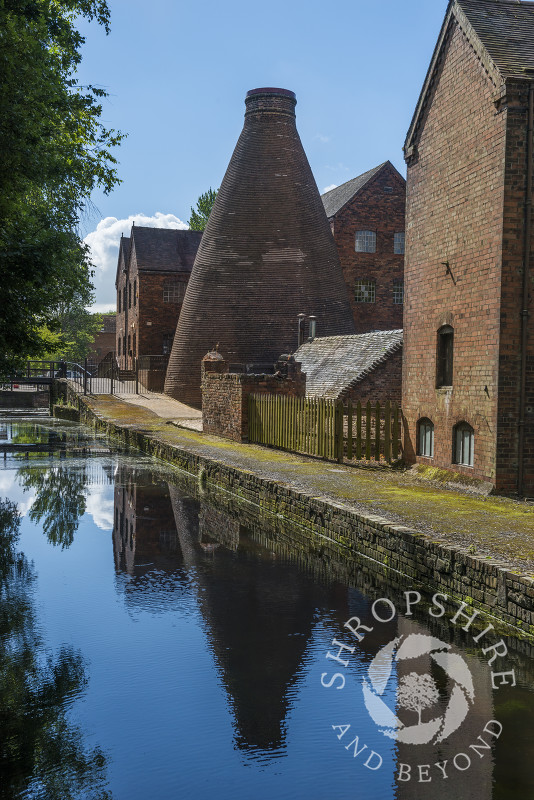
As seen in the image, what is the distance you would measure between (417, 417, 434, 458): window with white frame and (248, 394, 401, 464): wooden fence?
0.57 meters

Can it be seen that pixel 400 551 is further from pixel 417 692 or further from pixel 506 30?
pixel 506 30

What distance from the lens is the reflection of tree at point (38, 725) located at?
394 centimetres

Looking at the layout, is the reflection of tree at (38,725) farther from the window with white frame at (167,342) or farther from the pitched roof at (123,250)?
the pitched roof at (123,250)

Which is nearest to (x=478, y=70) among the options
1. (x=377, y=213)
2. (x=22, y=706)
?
(x=22, y=706)

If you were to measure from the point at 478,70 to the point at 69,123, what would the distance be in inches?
351

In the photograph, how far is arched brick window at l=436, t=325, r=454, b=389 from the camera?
12906mm

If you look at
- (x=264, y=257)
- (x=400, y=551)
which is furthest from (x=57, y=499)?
(x=264, y=257)

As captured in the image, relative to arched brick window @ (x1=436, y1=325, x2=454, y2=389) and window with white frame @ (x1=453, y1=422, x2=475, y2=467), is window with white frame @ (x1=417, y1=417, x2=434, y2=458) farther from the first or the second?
window with white frame @ (x1=453, y1=422, x2=475, y2=467)

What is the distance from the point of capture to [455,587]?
6.75 m

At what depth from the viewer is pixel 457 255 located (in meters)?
12.4

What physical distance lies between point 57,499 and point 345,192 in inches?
1095

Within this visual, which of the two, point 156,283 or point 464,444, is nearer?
point 464,444

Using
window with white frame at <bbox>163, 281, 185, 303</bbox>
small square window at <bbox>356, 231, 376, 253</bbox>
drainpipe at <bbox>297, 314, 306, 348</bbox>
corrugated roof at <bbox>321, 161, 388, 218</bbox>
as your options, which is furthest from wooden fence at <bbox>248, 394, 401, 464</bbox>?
window with white frame at <bbox>163, 281, 185, 303</bbox>

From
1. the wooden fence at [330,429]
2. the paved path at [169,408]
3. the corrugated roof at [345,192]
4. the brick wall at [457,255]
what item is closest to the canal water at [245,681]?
the brick wall at [457,255]
